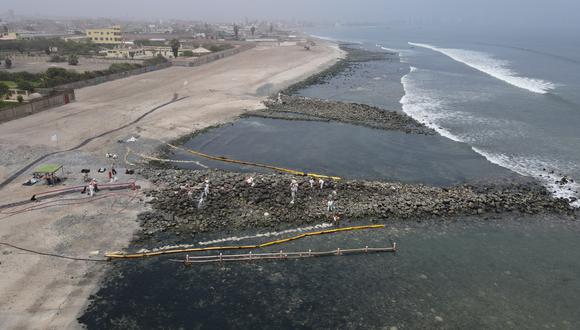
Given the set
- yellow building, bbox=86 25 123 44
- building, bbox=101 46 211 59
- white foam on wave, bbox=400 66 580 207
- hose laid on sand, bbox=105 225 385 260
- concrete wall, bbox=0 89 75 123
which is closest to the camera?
hose laid on sand, bbox=105 225 385 260

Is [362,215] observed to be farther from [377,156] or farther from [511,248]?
[377,156]

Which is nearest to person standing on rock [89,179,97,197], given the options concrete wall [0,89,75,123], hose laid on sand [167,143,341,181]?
hose laid on sand [167,143,341,181]

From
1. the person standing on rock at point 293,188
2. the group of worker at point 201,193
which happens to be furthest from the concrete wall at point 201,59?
the person standing on rock at point 293,188

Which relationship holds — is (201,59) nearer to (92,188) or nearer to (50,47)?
(50,47)

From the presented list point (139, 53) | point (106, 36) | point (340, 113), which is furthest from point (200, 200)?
point (106, 36)

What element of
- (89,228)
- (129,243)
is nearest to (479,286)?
(129,243)

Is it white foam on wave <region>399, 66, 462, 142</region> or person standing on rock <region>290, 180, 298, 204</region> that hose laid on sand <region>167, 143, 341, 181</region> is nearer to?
person standing on rock <region>290, 180, 298, 204</region>
